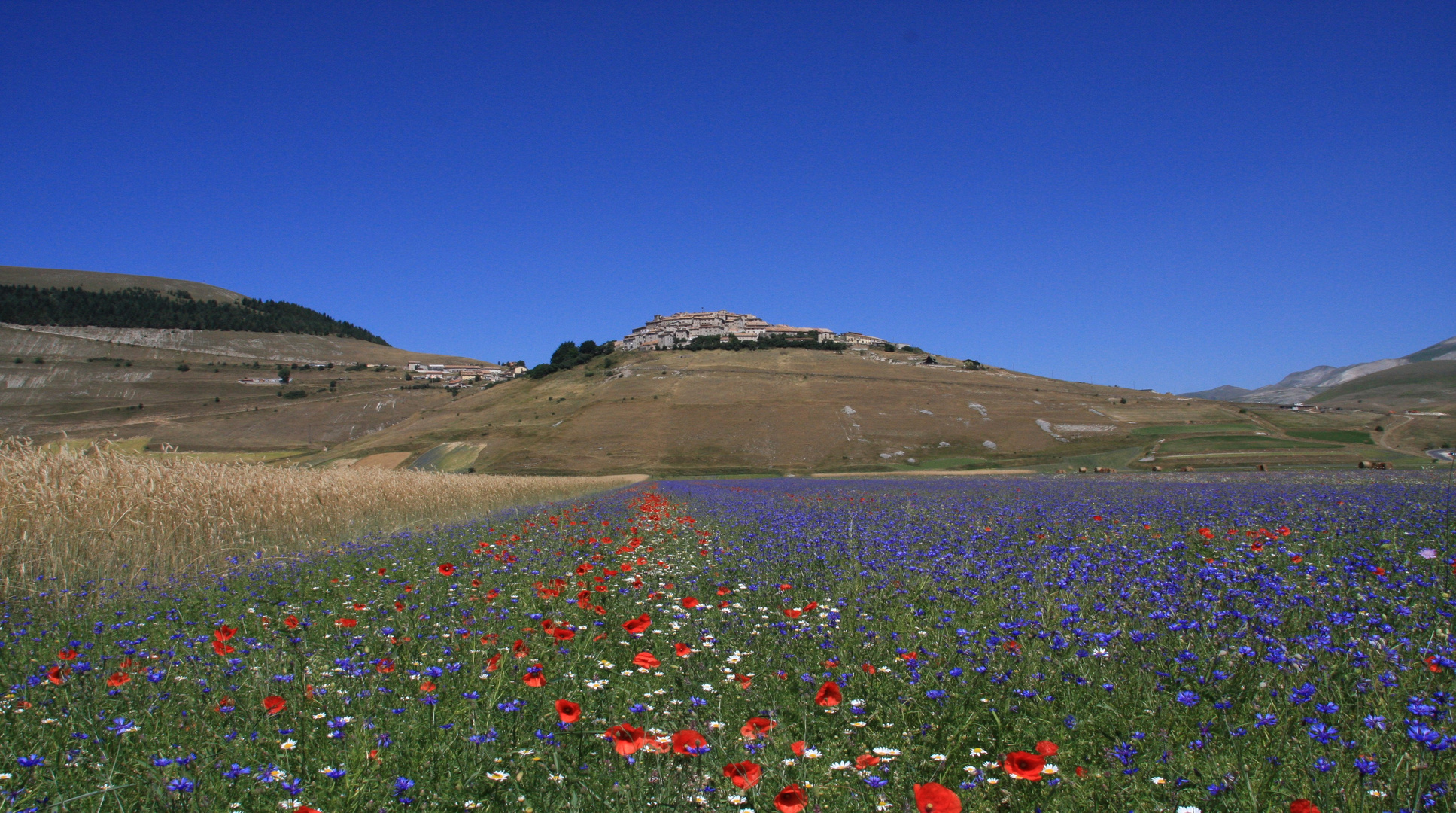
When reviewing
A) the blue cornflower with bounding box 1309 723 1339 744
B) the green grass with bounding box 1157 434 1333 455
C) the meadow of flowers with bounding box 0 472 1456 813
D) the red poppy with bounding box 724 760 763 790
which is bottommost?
the meadow of flowers with bounding box 0 472 1456 813

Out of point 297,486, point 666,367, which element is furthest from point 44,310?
point 297,486

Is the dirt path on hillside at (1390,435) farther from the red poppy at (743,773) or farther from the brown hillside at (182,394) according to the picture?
the brown hillside at (182,394)

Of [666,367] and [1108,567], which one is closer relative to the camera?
[1108,567]

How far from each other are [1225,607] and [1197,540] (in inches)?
161

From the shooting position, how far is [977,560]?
278 inches

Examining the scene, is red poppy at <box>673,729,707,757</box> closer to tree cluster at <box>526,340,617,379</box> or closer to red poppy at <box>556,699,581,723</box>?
red poppy at <box>556,699,581,723</box>

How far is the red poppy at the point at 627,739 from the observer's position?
247 cm

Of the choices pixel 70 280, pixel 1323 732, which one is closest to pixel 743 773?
pixel 1323 732

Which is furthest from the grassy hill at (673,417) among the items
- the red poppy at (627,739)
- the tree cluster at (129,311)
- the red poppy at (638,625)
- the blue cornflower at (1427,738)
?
the blue cornflower at (1427,738)

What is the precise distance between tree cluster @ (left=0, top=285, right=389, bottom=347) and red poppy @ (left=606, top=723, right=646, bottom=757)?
20787 centimetres

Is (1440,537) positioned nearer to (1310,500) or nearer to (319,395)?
(1310,500)

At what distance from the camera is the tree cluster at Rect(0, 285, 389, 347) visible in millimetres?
151875

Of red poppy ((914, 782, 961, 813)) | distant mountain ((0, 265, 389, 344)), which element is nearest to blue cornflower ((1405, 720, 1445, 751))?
red poppy ((914, 782, 961, 813))

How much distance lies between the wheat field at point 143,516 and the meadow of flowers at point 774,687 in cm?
161
